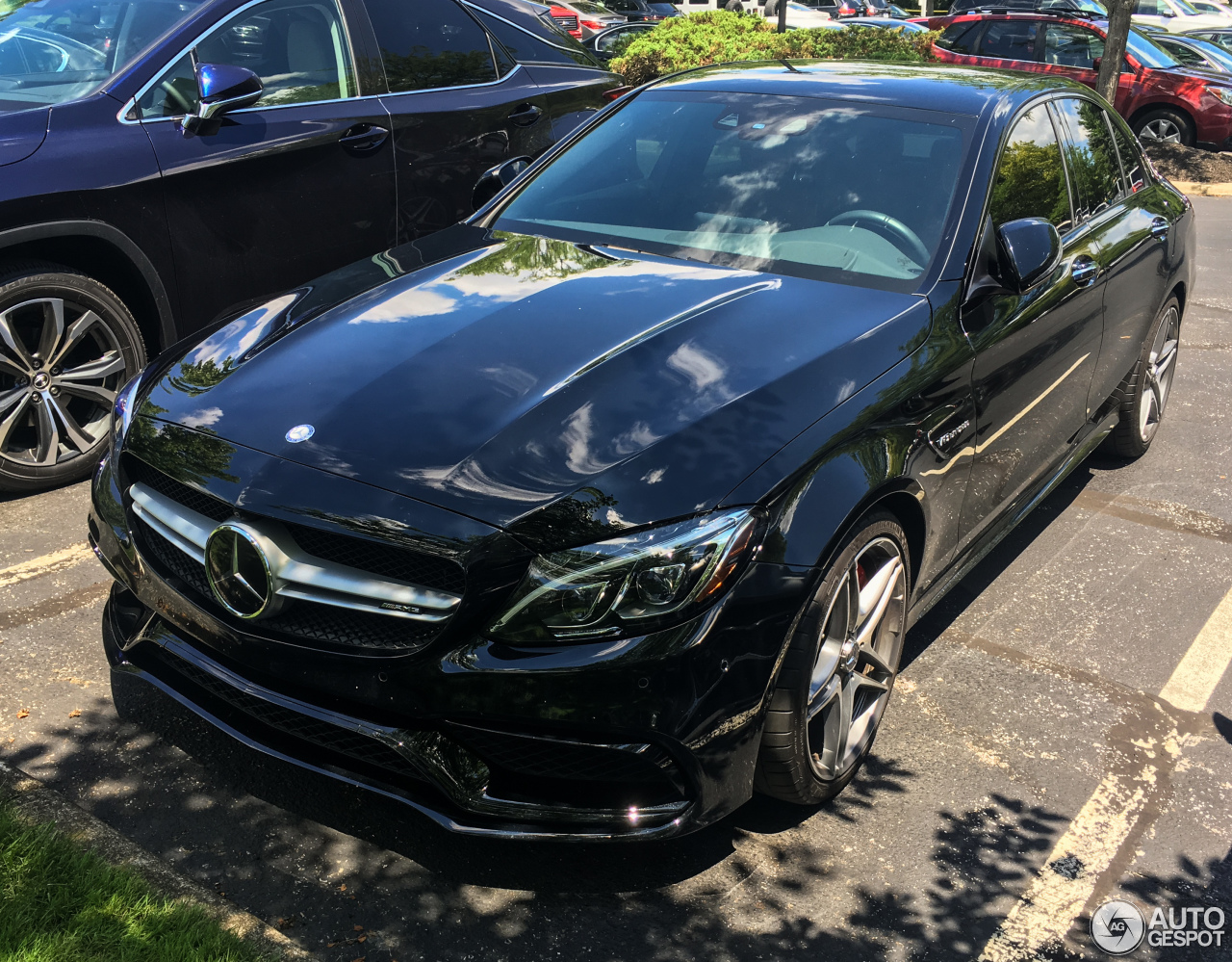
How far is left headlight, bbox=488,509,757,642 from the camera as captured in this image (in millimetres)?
2398

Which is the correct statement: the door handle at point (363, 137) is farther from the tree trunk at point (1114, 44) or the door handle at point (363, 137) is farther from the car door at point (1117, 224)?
the tree trunk at point (1114, 44)

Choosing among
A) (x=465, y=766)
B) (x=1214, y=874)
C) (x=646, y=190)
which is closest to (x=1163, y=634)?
(x=1214, y=874)

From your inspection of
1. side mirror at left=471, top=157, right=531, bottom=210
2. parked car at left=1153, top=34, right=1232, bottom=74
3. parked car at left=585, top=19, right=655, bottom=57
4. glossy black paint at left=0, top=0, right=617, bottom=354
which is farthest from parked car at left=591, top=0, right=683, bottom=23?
side mirror at left=471, top=157, right=531, bottom=210

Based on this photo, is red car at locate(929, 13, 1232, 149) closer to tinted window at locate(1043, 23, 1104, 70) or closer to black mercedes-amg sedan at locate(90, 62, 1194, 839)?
tinted window at locate(1043, 23, 1104, 70)

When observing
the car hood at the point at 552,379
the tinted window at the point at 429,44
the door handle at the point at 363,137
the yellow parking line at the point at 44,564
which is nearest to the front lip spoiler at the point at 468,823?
the car hood at the point at 552,379

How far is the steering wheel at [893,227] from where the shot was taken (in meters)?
3.53

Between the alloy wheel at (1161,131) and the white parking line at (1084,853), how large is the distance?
14.4 metres

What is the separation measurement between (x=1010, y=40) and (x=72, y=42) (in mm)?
14618

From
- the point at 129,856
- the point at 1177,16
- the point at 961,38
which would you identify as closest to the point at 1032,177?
the point at 129,856

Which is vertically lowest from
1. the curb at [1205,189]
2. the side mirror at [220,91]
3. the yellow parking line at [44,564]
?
the curb at [1205,189]

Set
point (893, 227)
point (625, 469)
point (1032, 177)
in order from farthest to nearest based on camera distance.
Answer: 1. point (1032, 177)
2. point (893, 227)
3. point (625, 469)

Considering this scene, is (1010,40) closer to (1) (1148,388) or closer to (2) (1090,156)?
(1) (1148,388)

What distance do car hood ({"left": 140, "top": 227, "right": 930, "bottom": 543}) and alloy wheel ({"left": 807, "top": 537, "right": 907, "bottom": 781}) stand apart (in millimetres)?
481

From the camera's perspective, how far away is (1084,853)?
298 cm
